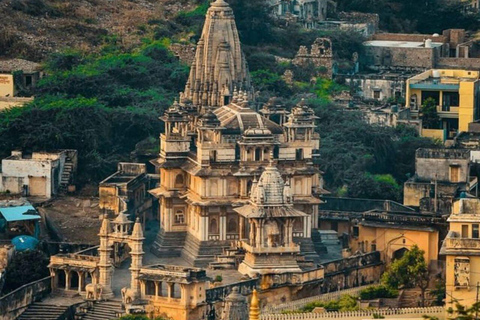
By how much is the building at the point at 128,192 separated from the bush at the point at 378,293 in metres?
8.53

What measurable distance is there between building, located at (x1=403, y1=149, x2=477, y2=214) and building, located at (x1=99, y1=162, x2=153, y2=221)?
811cm

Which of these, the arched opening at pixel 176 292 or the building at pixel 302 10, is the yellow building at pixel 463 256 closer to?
the arched opening at pixel 176 292

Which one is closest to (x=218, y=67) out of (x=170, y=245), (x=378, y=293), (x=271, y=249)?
(x=170, y=245)

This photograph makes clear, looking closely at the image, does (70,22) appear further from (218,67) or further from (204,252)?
(204,252)

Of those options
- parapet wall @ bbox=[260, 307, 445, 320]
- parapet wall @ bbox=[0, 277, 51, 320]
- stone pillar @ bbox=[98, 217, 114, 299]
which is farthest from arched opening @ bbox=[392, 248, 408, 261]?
parapet wall @ bbox=[0, 277, 51, 320]

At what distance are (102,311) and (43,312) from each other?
5.36ft

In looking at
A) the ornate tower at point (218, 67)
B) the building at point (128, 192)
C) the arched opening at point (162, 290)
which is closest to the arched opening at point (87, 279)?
the arched opening at point (162, 290)

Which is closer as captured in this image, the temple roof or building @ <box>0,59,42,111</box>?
the temple roof

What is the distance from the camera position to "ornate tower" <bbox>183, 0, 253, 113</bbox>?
83.5 metres

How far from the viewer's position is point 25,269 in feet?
254

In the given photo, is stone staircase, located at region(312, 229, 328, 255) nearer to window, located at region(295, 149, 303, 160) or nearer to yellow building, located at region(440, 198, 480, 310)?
window, located at region(295, 149, 303, 160)

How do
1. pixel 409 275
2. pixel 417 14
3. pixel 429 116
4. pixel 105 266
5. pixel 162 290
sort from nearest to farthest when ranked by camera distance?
1. pixel 162 290
2. pixel 105 266
3. pixel 409 275
4. pixel 429 116
5. pixel 417 14

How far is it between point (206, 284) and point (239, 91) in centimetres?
980

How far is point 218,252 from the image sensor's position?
78.3 m
